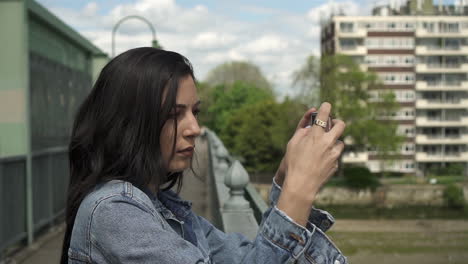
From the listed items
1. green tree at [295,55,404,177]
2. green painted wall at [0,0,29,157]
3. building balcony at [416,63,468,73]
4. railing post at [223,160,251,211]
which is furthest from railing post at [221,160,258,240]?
building balcony at [416,63,468,73]

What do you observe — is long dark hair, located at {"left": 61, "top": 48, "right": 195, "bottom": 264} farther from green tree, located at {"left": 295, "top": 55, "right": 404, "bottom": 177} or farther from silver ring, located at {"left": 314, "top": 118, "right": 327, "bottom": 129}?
green tree, located at {"left": 295, "top": 55, "right": 404, "bottom": 177}

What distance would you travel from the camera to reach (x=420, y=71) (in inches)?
2995

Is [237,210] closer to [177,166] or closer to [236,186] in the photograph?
[236,186]

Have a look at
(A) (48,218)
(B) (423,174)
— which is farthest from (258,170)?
(A) (48,218)

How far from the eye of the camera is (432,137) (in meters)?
75.9

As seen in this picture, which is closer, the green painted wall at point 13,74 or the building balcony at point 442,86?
the green painted wall at point 13,74

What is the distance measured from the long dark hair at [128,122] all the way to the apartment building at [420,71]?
241ft

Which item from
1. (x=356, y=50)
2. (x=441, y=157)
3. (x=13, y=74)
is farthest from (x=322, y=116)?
(x=356, y=50)

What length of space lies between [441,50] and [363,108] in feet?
69.8

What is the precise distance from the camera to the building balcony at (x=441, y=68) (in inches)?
2990

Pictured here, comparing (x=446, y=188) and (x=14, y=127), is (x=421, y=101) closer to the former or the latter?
(x=446, y=188)

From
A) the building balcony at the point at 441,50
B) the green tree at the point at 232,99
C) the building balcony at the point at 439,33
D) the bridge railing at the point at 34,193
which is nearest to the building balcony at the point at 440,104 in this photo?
the building balcony at the point at 441,50

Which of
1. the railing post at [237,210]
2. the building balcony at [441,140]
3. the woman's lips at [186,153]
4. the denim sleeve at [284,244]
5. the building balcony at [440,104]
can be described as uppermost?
the building balcony at [440,104]

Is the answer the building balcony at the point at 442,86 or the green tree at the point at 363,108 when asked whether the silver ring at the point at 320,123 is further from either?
the building balcony at the point at 442,86
